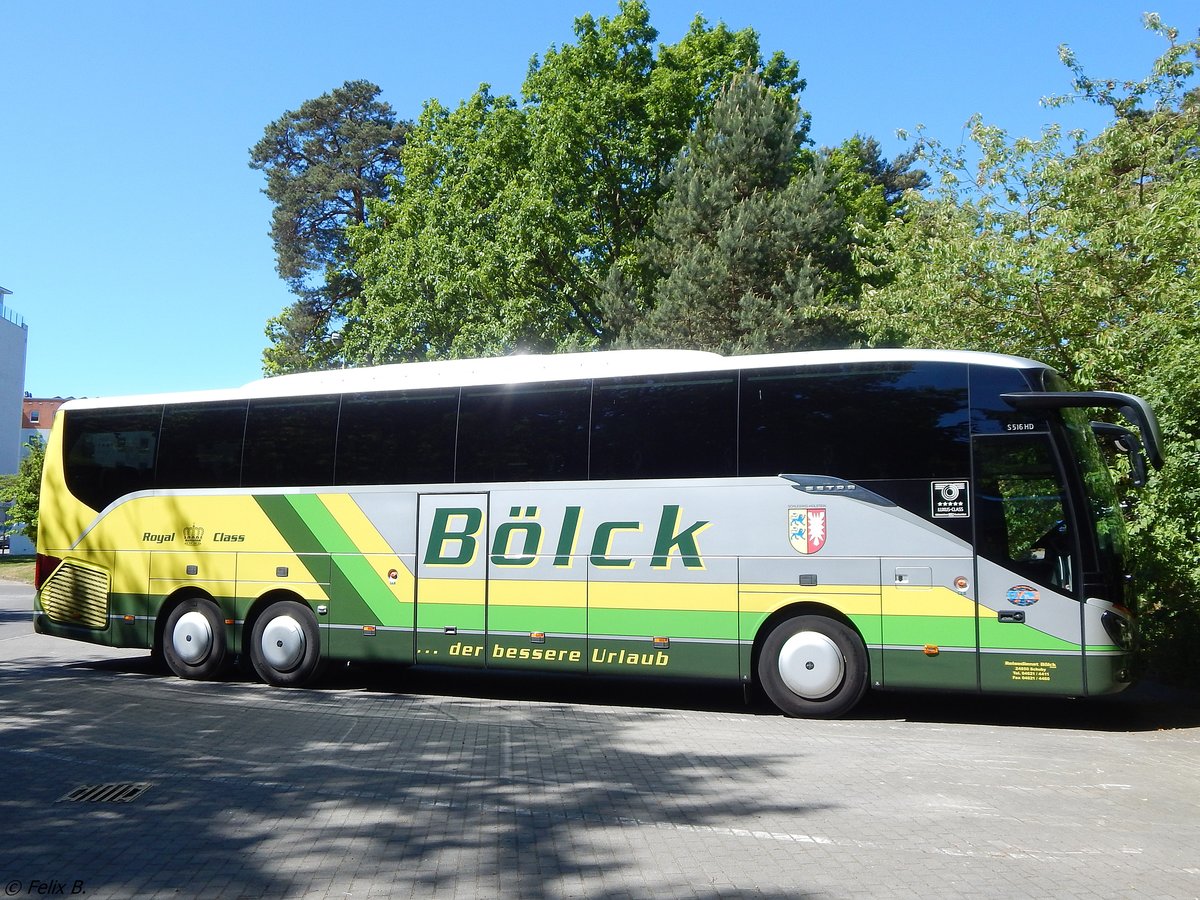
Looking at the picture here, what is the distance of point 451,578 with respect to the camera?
12625mm

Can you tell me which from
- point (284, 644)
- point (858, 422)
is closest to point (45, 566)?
point (284, 644)

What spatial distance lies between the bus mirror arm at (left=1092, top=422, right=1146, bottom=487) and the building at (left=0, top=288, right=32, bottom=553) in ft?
255

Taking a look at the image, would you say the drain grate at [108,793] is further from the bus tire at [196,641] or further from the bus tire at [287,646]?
the bus tire at [196,641]

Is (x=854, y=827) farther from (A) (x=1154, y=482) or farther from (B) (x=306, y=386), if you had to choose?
(B) (x=306, y=386)

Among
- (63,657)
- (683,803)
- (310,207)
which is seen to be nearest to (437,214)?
(310,207)

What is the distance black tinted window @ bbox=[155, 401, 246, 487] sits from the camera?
45.8 feet

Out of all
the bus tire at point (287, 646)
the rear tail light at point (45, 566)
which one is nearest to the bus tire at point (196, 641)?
the bus tire at point (287, 646)

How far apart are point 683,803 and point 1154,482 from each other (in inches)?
314

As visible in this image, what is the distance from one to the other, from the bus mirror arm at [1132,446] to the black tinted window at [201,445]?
10.4 metres

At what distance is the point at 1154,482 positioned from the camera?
12.2 meters

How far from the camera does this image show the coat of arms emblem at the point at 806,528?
11.0 meters

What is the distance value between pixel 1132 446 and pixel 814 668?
154 inches

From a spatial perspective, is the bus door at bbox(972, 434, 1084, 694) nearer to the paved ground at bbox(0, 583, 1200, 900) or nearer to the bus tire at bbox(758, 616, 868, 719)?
the paved ground at bbox(0, 583, 1200, 900)

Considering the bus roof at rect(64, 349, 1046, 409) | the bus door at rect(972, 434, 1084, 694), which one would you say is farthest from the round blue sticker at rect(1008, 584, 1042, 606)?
the bus roof at rect(64, 349, 1046, 409)
